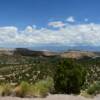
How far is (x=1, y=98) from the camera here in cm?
2033

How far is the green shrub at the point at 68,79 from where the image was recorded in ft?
88.8

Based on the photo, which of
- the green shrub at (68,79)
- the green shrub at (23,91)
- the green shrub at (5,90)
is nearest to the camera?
the green shrub at (23,91)

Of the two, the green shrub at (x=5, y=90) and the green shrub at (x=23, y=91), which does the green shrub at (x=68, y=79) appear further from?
the green shrub at (x=5, y=90)

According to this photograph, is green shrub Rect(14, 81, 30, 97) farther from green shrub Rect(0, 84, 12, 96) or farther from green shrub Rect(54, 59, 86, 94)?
green shrub Rect(54, 59, 86, 94)

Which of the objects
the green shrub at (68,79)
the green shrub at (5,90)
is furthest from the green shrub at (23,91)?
the green shrub at (68,79)

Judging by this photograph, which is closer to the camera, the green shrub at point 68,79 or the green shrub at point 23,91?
the green shrub at point 23,91

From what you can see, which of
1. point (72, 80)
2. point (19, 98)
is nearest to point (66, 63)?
point (72, 80)

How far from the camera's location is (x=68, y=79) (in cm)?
2744

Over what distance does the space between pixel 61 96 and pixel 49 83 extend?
466cm

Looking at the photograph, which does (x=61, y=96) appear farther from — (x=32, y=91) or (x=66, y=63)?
(x=66, y=63)

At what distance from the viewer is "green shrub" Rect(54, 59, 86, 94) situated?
27.1m

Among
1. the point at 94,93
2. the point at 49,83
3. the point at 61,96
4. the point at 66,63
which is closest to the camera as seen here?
the point at 61,96

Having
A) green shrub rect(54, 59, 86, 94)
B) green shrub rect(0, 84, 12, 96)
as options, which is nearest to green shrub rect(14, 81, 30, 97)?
green shrub rect(0, 84, 12, 96)

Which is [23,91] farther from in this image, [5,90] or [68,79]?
[68,79]
